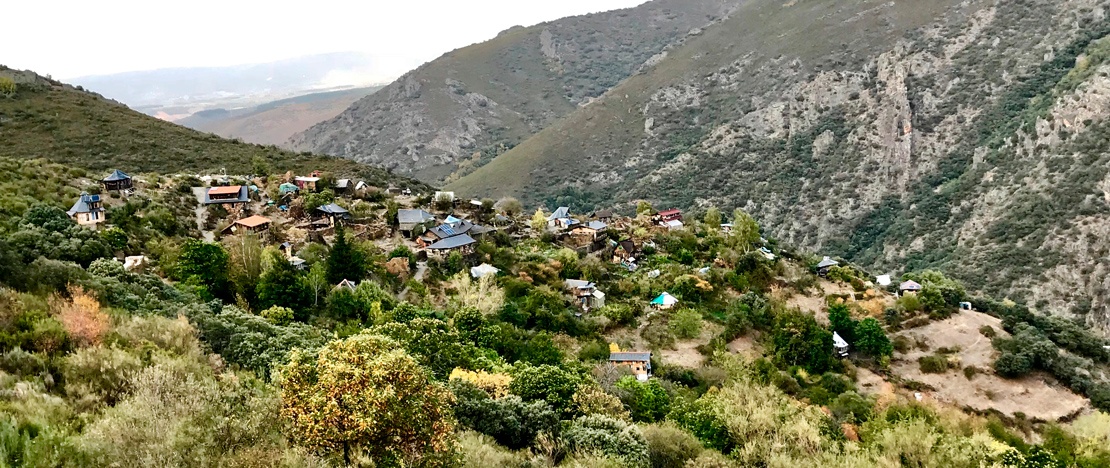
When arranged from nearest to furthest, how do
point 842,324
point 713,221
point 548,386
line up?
1. point 548,386
2. point 842,324
3. point 713,221

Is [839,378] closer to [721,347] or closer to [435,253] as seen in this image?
[721,347]

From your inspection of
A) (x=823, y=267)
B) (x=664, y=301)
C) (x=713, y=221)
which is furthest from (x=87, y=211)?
(x=823, y=267)

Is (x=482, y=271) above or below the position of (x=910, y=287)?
above

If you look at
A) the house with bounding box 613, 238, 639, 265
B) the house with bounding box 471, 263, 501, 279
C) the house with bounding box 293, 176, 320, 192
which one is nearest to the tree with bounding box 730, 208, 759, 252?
the house with bounding box 613, 238, 639, 265

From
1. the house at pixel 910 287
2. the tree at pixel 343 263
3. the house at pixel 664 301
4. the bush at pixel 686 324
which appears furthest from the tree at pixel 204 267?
the house at pixel 910 287

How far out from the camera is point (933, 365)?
107ft

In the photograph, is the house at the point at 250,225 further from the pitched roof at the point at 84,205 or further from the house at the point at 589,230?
the house at the point at 589,230

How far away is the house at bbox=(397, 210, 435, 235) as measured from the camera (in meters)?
39.2

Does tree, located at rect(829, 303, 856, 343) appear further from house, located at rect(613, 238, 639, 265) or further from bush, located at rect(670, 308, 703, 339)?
house, located at rect(613, 238, 639, 265)

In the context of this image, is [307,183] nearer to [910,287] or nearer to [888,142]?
[910,287]

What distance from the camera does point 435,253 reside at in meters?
35.9

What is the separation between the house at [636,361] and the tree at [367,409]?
17269 mm

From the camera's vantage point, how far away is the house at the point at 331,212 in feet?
125

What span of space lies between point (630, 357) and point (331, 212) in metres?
→ 20.8
